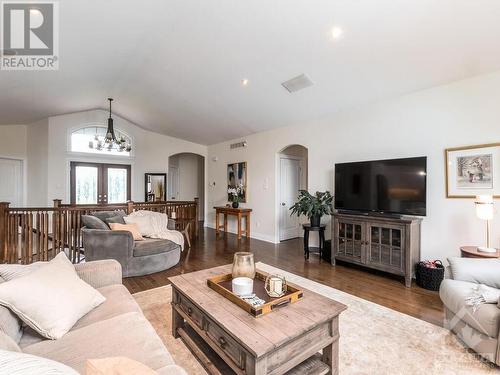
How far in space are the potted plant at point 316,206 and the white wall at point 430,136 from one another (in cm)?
34

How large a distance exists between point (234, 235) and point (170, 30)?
485 centimetres

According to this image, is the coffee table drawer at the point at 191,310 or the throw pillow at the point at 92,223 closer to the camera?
the coffee table drawer at the point at 191,310

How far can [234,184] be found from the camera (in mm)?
7004

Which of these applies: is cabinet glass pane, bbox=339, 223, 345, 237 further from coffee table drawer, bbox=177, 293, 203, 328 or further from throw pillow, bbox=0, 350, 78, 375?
throw pillow, bbox=0, 350, 78, 375

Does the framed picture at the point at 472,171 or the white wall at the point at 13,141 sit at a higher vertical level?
the white wall at the point at 13,141

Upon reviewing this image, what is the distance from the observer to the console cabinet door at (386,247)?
337 cm

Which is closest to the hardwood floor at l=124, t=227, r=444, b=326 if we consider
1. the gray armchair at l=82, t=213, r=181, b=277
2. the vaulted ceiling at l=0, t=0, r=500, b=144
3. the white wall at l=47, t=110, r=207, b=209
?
the gray armchair at l=82, t=213, r=181, b=277

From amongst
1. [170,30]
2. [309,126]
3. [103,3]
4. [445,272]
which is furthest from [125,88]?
[445,272]

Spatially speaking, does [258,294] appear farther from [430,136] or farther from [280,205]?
[280,205]

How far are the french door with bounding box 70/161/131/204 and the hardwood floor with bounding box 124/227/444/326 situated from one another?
324 centimetres

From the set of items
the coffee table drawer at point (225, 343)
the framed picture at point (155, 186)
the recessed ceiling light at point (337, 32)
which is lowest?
the coffee table drawer at point (225, 343)

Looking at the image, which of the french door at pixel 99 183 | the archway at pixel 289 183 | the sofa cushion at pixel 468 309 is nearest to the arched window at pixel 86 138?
the french door at pixel 99 183

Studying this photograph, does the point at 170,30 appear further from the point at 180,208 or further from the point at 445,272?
the point at 445,272

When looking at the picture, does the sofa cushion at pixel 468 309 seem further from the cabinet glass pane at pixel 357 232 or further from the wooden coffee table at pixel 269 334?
the cabinet glass pane at pixel 357 232
